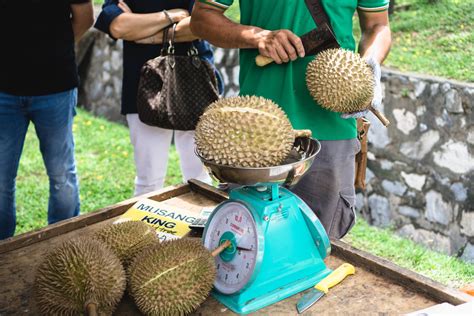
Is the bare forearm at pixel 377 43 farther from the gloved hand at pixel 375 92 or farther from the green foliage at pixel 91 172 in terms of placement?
the green foliage at pixel 91 172

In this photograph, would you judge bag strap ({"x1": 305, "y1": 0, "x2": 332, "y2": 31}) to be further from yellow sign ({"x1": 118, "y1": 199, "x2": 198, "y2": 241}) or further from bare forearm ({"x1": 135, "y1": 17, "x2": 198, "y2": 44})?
bare forearm ({"x1": 135, "y1": 17, "x2": 198, "y2": 44})

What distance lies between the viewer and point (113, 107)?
643 cm

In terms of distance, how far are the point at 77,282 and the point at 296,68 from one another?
114 cm

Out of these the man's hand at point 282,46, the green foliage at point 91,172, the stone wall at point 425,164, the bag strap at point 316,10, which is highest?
the bag strap at point 316,10

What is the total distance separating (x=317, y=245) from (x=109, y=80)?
5278 mm

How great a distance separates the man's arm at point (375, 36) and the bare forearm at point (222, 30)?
48 cm

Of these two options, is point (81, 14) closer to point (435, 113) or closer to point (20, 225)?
point (20, 225)

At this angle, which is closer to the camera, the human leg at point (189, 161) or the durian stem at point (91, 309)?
the durian stem at point (91, 309)

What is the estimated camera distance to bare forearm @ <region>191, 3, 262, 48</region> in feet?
6.29

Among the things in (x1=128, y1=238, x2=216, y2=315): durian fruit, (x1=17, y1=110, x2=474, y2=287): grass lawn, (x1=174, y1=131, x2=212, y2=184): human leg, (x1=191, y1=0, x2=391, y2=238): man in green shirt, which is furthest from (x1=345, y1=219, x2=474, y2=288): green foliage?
(x1=128, y1=238, x2=216, y2=315): durian fruit

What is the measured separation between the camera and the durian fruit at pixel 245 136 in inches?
55.6

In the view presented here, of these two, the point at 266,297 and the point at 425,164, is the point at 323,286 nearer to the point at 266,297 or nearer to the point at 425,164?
the point at 266,297

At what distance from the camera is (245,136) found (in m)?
1.42

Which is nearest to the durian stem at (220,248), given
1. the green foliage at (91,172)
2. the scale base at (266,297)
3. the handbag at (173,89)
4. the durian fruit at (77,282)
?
the scale base at (266,297)
